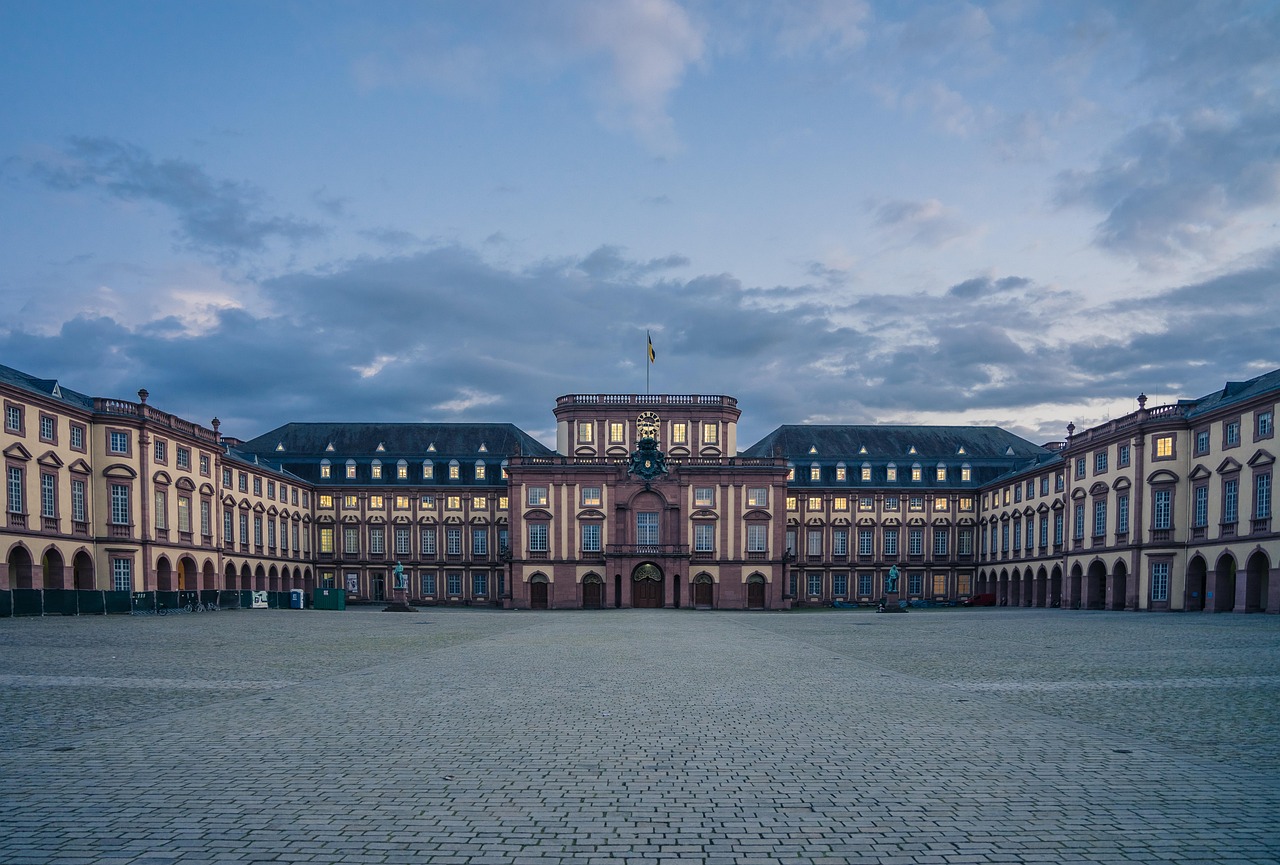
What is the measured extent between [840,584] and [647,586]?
2305cm

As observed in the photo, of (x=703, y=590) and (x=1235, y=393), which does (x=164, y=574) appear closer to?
(x=703, y=590)

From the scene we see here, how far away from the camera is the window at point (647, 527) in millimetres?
79562

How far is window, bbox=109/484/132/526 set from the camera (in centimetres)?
5622

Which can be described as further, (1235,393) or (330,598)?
(330,598)

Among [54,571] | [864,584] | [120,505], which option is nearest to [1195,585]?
[864,584]

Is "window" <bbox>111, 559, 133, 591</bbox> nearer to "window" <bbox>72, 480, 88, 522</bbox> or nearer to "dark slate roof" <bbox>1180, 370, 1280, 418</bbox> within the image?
"window" <bbox>72, 480, 88, 522</bbox>

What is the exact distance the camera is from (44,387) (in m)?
52.0

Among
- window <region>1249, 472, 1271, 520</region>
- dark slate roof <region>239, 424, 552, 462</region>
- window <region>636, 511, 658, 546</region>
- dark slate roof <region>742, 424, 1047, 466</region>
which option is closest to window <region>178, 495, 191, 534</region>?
dark slate roof <region>239, 424, 552, 462</region>

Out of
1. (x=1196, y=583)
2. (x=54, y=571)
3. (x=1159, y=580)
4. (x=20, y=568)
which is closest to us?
(x=20, y=568)

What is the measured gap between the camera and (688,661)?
24297mm

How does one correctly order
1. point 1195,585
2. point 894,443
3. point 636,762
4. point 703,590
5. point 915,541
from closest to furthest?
point 636,762 → point 1195,585 → point 703,590 → point 915,541 → point 894,443

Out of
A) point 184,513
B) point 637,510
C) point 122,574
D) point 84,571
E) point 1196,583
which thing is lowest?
point 1196,583

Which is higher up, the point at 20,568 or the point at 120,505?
the point at 120,505

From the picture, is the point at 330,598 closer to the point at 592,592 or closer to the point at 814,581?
the point at 592,592
